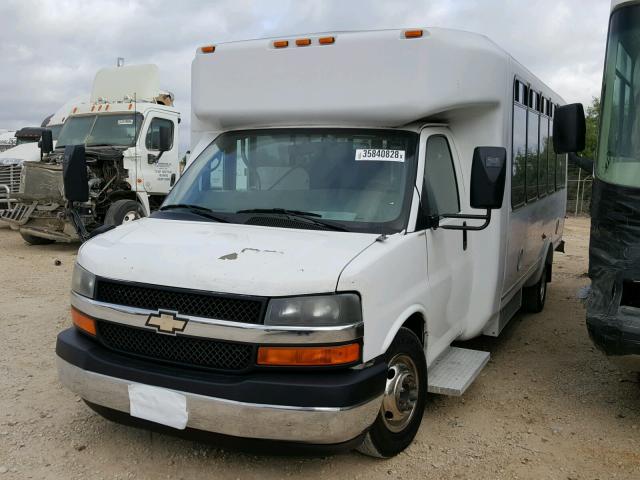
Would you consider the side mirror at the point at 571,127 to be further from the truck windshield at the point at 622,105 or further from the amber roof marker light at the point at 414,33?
the amber roof marker light at the point at 414,33

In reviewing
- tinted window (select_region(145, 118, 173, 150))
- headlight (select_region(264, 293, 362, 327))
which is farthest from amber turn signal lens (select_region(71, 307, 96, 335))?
tinted window (select_region(145, 118, 173, 150))

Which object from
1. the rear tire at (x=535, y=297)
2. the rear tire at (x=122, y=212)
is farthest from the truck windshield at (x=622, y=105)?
the rear tire at (x=122, y=212)

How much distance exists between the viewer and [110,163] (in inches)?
462

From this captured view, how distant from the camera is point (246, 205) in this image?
4.14 m

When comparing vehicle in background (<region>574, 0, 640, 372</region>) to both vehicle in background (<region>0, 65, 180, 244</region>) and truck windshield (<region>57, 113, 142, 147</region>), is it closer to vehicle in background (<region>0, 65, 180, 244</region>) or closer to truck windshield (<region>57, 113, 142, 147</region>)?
vehicle in background (<region>0, 65, 180, 244</region>)

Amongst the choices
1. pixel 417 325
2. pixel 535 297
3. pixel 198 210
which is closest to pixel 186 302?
pixel 198 210

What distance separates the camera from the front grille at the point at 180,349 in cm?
312

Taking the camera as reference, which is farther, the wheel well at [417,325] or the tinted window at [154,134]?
the tinted window at [154,134]

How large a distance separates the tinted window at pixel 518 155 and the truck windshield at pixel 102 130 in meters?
7.81

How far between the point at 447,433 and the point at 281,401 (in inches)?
65.1

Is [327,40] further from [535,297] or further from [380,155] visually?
[535,297]

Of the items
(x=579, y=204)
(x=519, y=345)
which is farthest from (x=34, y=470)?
(x=579, y=204)

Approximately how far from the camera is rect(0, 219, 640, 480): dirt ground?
3.62 m

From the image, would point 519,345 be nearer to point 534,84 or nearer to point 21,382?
point 534,84
